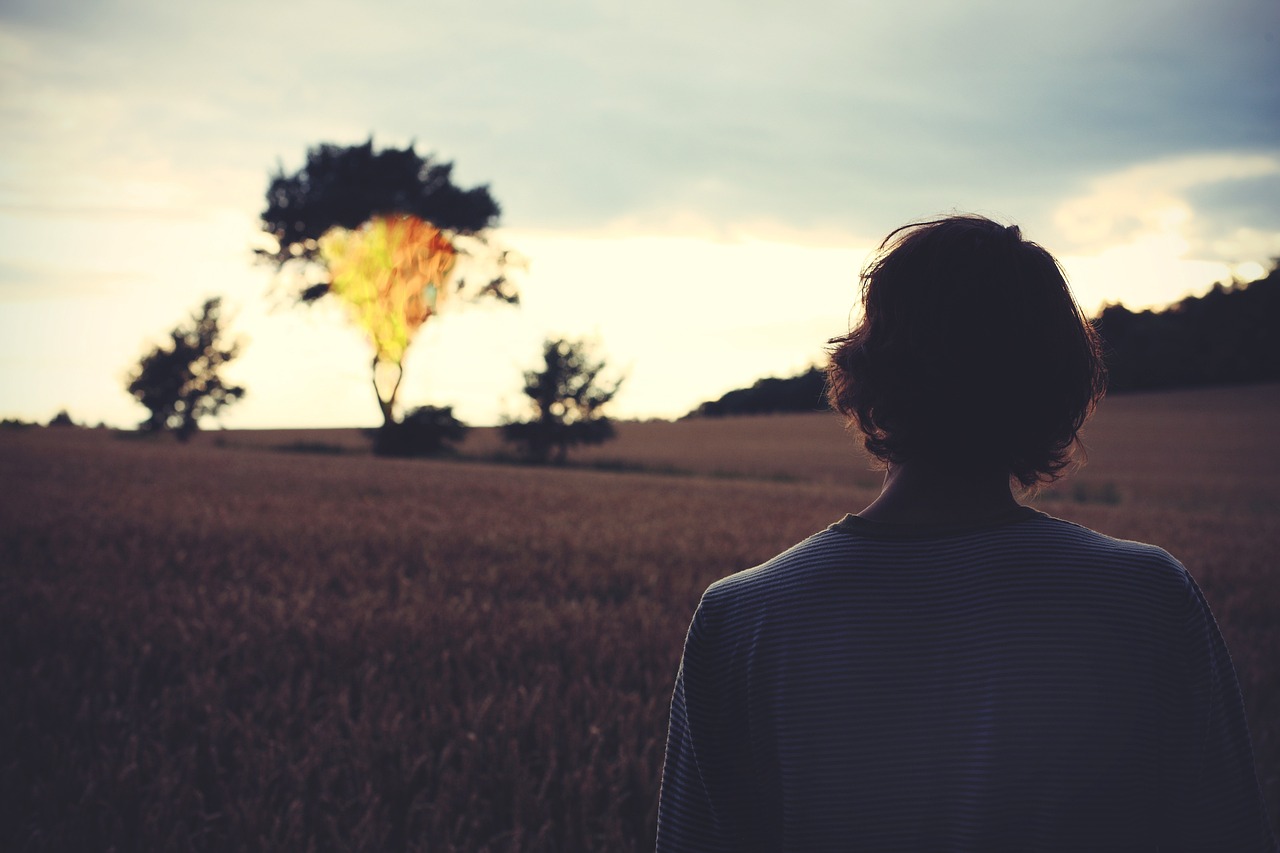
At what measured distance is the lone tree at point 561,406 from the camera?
43.7 meters

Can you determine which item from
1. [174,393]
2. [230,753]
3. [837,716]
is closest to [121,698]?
[230,753]

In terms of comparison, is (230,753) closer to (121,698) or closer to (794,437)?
(121,698)

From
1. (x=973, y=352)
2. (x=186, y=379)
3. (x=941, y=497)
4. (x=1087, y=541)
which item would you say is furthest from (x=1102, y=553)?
(x=186, y=379)

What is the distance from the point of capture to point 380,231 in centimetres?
3828

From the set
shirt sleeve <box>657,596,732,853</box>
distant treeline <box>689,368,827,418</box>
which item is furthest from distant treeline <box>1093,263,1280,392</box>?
shirt sleeve <box>657,596,732,853</box>

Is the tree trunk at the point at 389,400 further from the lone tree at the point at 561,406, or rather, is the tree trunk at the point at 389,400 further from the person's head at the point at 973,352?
the person's head at the point at 973,352

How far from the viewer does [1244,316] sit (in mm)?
52781

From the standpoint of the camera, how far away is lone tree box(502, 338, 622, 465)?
43.7m

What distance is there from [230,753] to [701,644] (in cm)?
259

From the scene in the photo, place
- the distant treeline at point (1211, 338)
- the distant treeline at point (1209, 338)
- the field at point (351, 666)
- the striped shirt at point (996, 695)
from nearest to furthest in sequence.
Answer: the striped shirt at point (996, 695) < the field at point (351, 666) < the distant treeline at point (1209, 338) < the distant treeline at point (1211, 338)

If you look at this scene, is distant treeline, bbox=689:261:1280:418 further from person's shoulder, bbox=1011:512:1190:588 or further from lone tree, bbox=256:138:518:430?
person's shoulder, bbox=1011:512:1190:588

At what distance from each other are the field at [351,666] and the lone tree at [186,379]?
50436 mm

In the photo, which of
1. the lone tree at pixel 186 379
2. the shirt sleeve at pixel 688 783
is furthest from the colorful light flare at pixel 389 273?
the shirt sleeve at pixel 688 783

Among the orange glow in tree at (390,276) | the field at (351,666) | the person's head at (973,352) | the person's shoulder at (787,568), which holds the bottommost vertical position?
the field at (351,666)
